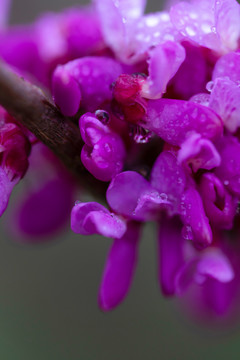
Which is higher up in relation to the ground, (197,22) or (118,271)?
(197,22)

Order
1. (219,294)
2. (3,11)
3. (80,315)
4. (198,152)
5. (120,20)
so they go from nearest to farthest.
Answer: (198,152)
(120,20)
(219,294)
(3,11)
(80,315)

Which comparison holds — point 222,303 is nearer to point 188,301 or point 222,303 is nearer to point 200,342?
point 188,301

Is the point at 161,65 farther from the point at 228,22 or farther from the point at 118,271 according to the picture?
the point at 118,271

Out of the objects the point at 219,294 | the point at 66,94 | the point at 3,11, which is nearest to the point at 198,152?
the point at 66,94

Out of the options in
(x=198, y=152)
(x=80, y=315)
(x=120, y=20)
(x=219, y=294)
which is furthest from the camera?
(x=80, y=315)

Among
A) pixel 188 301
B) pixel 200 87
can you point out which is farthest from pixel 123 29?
pixel 188 301

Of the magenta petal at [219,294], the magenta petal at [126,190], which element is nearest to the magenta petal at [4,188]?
the magenta petal at [126,190]
